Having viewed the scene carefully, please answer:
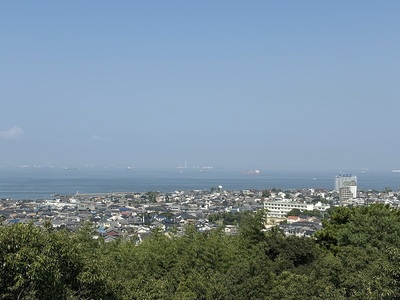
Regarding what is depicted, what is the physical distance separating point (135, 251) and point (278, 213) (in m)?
33.8

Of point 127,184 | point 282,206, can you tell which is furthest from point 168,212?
point 127,184

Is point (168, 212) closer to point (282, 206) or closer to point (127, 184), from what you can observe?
point (282, 206)

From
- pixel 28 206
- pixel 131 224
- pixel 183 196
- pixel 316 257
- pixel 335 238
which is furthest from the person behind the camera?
pixel 183 196

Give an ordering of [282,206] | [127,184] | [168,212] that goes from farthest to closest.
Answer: [127,184], [282,206], [168,212]

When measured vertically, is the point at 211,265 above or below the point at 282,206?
above

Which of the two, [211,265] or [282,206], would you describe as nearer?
[211,265]

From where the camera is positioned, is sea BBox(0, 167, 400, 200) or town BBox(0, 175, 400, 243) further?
sea BBox(0, 167, 400, 200)

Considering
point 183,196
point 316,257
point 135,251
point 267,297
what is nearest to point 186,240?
point 135,251

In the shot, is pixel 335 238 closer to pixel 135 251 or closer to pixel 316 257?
pixel 316 257

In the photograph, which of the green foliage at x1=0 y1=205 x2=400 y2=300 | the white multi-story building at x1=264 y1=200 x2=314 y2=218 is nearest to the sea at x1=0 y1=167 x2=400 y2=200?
the white multi-story building at x1=264 y1=200 x2=314 y2=218

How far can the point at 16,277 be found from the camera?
4.04 m

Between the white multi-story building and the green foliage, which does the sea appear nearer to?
the white multi-story building

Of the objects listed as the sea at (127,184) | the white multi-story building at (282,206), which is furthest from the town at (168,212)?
the sea at (127,184)

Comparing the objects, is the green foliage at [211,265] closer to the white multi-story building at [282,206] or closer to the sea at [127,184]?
the white multi-story building at [282,206]
